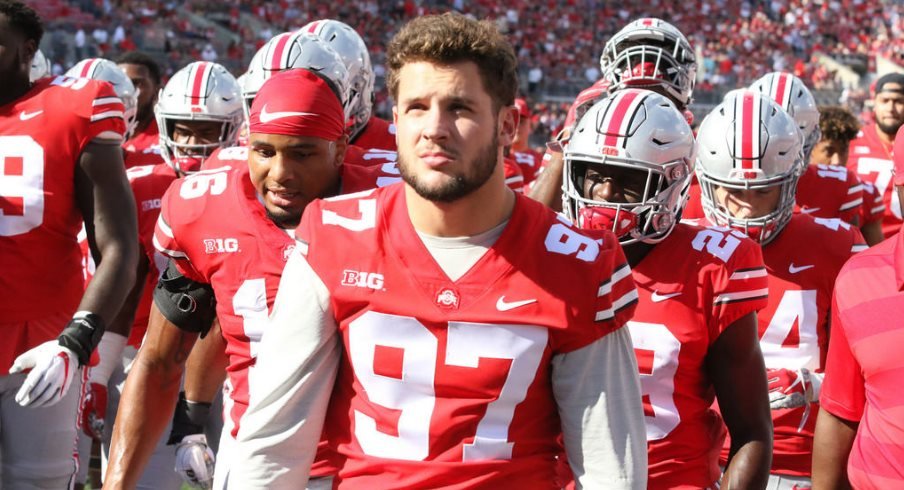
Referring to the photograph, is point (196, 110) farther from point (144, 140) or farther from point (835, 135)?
point (835, 135)

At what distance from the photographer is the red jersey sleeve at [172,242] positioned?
3.34 m

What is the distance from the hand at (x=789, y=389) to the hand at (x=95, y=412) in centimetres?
304

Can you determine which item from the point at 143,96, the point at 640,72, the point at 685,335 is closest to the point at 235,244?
the point at 685,335

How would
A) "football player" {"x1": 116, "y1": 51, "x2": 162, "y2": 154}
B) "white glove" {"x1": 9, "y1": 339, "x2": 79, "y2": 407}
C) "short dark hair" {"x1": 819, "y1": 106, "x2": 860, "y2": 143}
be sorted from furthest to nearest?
"short dark hair" {"x1": 819, "y1": 106, "x2": 860, "y2": 143} → "football player" {"x1": 116, "y1": 51, "x2": 162, "y2": 154} → "white glove" {"x1": 9, "y1": 339, "x2": 79, "y2": 407}

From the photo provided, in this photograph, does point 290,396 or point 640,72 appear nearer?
point 290,396

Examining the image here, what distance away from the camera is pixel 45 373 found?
3.55 metres

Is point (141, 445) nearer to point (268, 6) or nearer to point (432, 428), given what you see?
point (432, 428)

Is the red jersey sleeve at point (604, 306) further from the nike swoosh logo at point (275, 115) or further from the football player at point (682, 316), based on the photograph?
the nike swoosh logo at point (275, 115)

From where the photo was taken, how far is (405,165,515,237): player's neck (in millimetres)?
2410

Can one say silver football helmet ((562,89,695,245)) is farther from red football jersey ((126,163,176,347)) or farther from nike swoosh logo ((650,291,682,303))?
red football jersey ((126,163,176,347))

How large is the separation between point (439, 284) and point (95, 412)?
12.3 ft

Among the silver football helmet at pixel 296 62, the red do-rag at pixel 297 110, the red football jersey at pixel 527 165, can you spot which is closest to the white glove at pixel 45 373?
the red do-rag at pixel 297 110

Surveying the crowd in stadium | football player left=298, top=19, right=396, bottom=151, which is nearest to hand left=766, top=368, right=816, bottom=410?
the crowd in stadium

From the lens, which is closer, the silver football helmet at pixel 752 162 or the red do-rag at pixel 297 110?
the red do-rag at pixel 297 110
